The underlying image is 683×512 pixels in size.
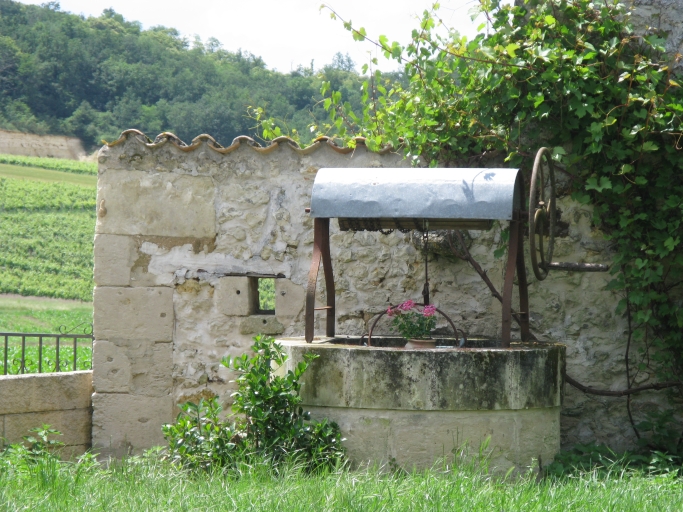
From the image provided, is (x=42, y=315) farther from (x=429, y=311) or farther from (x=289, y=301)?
(x=429, y=311)

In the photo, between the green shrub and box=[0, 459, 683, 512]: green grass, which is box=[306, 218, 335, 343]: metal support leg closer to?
the green shrub

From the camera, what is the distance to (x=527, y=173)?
5.24 meters

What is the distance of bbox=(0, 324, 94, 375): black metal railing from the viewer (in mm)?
5750

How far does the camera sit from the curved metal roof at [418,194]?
4285mm

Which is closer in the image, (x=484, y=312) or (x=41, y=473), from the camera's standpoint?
(x=41, y=473)

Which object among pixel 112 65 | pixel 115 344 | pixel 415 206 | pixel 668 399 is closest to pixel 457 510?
pixel 415 206

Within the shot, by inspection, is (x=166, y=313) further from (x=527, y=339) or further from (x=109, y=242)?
(x=527, y=339)

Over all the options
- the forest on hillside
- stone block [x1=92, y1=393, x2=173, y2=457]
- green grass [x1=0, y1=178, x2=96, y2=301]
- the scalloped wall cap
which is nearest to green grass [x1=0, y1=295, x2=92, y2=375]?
green grass [x1=0, y1=178, x2=96, y2=301]

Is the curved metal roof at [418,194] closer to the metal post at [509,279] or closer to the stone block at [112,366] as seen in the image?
the metal post at [509,279]

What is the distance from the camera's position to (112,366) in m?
5.52

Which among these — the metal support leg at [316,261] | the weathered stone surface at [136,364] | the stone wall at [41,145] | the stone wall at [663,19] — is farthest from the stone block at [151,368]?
the stone wall at [41,145]

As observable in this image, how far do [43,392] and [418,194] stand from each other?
304 cm

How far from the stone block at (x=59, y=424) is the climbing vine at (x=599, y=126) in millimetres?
2862

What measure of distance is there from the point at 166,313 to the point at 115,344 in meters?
0.43
